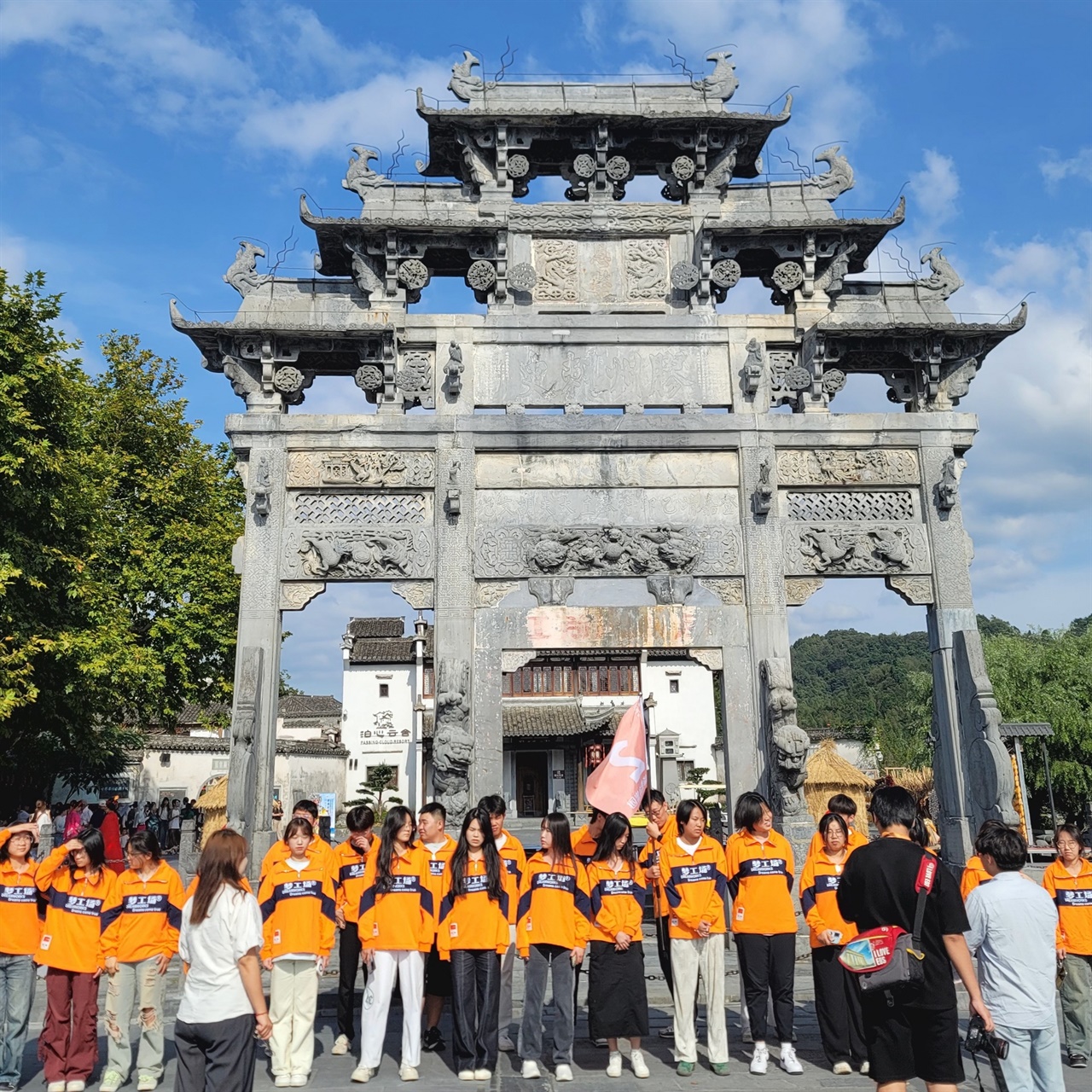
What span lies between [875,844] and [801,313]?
10652 mm

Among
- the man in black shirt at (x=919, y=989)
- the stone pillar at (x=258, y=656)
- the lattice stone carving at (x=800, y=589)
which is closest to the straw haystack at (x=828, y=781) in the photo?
the lattice stone carving at (x=800, y=589)

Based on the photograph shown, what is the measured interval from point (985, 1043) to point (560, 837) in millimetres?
2843

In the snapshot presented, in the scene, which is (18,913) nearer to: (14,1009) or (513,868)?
(14,1009)

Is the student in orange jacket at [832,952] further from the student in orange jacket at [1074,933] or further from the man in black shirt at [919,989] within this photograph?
the man in black shirt at [919,989]

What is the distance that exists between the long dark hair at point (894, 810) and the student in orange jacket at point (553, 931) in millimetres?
2399

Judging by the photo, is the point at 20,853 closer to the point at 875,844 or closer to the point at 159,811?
the point at 875,844

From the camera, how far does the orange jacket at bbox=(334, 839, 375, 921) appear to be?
7.22 metres

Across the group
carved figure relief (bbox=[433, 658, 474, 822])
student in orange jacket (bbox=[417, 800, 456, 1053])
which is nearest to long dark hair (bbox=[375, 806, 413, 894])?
student in orange jacket (bbox=[417, 800, 456, 1053])

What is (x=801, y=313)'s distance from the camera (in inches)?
543

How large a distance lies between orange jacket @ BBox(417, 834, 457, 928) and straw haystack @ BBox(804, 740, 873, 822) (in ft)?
48.1

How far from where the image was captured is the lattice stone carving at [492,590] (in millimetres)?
12695

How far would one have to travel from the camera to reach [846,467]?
13.4 metres

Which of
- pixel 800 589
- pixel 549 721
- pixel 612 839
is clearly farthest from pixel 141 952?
pixel 549 721

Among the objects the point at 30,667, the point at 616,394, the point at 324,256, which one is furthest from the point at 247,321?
the point at 30,667
